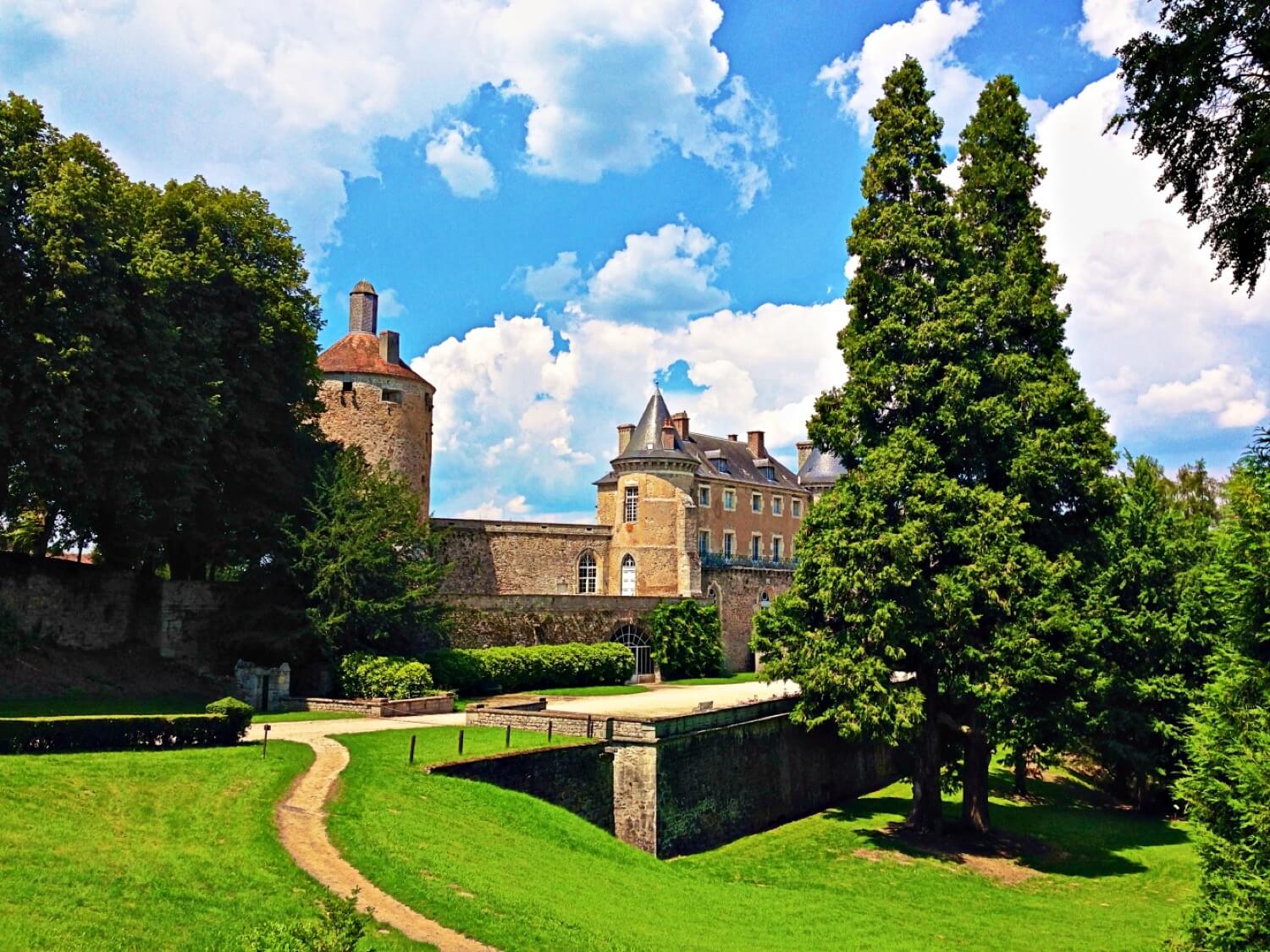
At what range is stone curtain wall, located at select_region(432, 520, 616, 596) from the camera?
43.4 metres

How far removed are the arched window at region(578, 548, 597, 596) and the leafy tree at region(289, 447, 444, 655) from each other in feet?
52.2

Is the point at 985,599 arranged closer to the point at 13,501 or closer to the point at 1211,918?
the point at 1211,918

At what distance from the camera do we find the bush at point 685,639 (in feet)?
134

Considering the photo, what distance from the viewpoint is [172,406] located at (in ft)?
84.5

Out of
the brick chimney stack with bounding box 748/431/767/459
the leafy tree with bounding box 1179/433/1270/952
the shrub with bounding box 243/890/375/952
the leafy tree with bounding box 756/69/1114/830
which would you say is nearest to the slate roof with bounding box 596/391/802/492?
the brick chimney stack with bounding box 748/431/767/459

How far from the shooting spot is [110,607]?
2894 cm

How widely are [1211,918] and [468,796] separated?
10851mm

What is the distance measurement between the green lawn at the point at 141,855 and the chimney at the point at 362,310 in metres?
27.5

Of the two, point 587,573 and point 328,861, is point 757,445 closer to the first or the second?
point 587,573

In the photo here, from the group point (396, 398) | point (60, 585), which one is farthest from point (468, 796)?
point (396, 398)

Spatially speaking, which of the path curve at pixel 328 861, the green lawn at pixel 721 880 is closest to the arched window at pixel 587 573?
the green lawn at pixel 721 880

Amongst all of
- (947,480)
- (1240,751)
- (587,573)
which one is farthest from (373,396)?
(1240,751)

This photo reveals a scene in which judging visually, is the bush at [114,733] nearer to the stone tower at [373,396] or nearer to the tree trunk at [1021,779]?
the tree trunk at [1021,779]

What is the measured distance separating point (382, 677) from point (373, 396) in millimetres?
16152
